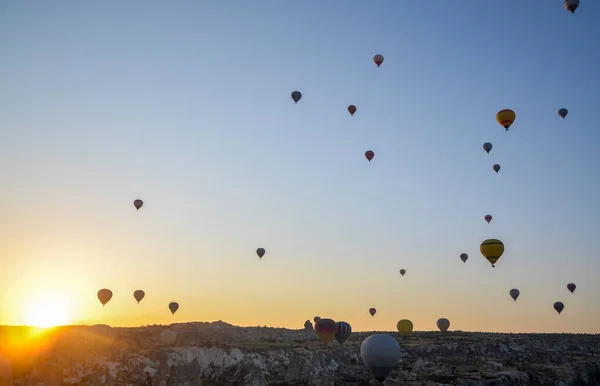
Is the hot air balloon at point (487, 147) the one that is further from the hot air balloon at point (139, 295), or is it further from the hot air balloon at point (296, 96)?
the hot air balloon at point (139, 295)

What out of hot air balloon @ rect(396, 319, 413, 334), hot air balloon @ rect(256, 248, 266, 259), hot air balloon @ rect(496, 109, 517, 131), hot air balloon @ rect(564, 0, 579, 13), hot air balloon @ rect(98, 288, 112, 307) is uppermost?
hot air balloon @ rect(564, 0, 579, 13)

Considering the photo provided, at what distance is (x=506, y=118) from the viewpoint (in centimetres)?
5231

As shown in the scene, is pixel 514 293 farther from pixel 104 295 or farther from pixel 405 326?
pixel 104 295

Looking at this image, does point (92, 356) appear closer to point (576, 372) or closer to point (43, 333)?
point (43, 333)

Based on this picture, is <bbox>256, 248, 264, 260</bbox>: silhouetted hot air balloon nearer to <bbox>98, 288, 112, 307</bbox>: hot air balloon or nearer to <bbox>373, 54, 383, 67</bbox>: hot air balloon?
<bbox>98, 288, 112, 307</bbox>: hot air balloon

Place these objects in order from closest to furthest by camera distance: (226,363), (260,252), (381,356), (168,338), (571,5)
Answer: (381,356) → (571,5) → (226,363) → (168,338) → (260,252)

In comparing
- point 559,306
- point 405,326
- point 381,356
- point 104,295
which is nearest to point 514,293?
point 559,306

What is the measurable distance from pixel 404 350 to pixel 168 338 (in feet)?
97.8

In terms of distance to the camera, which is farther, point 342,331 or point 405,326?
point 405,326

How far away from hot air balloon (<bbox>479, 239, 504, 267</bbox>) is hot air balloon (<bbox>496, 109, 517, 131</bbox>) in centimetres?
1162

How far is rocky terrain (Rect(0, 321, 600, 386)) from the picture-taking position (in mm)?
45781

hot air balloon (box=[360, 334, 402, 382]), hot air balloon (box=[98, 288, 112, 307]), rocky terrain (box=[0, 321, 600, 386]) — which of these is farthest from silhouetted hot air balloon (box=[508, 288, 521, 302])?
hot air balloon (box=[98, 288, 112, 307])

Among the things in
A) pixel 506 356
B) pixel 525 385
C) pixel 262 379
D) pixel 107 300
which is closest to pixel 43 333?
pixel 107 300

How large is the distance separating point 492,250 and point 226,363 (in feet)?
94.8
